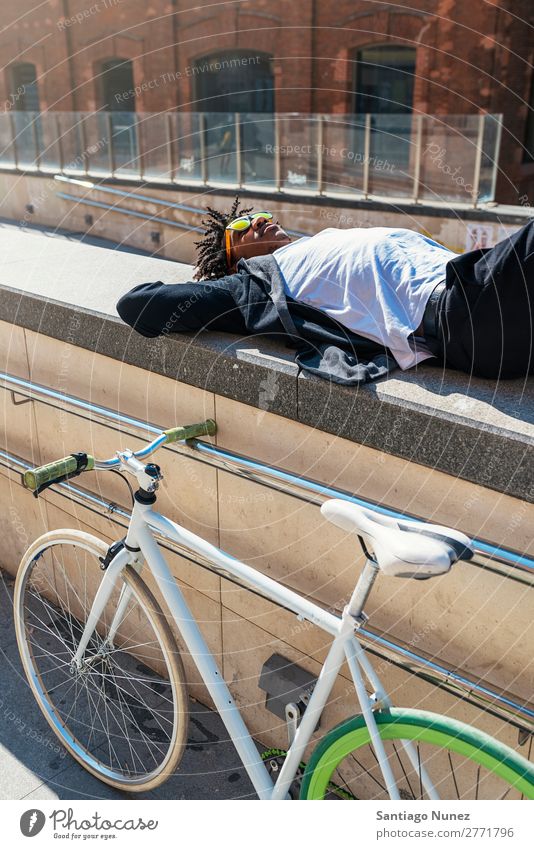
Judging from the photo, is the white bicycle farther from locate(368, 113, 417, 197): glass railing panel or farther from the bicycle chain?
locate(368, 113, 417, 197): glass railing panel

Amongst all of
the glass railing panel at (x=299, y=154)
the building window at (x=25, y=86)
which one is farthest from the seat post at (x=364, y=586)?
the building window at (x=25, y=86)

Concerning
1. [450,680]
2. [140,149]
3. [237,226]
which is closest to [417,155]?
[140,149]

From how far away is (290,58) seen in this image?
1695 centimetres

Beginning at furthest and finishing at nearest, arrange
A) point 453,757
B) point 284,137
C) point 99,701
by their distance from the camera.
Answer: point 284,137 → point 99,701 → point 453,757

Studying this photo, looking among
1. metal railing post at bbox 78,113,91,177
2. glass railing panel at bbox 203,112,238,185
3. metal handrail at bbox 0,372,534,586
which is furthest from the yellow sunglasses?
metal railing post at bbox 78,113,91,177

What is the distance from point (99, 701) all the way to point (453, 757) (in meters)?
1.54

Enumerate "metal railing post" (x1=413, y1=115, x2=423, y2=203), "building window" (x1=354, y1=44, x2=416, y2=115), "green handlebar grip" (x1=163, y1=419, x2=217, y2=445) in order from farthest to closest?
"building window" (x1=354, y1=44, x2=416, y2=115) < "metal railing post" (x1=413, y1=115, x2=423, y2=203) < "green handlebar grip" (x1=163, y1=419, x2=217, y2=445)

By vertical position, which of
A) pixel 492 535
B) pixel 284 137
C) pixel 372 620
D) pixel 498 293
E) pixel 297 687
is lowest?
pixel 297 687

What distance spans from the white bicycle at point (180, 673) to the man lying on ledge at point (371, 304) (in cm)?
47

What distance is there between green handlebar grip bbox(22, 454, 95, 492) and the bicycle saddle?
2.79ft

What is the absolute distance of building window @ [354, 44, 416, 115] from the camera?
15.6 meters

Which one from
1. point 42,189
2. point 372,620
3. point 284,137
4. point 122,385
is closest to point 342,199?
point 284,137
